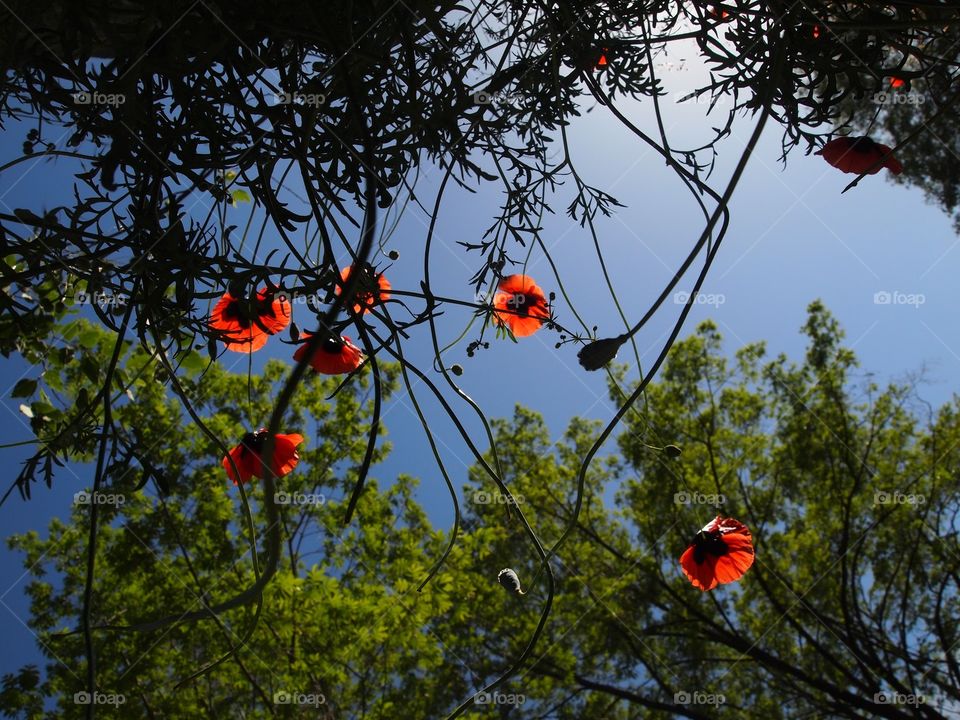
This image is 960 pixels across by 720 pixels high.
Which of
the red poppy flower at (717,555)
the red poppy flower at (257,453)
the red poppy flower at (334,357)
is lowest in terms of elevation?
the red poppy flower at (717,555)

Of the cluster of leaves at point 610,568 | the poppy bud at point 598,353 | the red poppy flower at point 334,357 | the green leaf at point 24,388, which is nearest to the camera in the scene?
the poppy bud at point 598,353

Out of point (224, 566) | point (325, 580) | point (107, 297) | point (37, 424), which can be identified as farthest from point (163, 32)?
point (224, 566)

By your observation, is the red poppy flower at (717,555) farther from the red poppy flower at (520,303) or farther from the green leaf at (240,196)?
the green leaf at (240,196)

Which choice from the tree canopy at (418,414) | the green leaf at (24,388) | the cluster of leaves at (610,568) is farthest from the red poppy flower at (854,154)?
the cluster of leaves at (610,568)

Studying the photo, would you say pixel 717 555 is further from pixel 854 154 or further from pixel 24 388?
pixel 24 388

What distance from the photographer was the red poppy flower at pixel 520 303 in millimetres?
1221

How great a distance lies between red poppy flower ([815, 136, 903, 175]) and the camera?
41.1 inches

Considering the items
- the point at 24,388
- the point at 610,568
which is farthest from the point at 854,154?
the point at 610,568

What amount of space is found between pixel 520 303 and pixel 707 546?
0.52m

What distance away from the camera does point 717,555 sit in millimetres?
1200

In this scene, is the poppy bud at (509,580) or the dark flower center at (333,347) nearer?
the poppy bud at (509,580)

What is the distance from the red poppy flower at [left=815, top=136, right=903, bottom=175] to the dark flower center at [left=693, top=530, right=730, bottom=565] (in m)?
0.62

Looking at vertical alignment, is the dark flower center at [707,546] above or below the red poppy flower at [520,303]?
below

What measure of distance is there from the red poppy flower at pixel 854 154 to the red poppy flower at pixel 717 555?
1.94 feet
